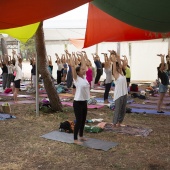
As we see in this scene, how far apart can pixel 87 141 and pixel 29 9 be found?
3276 mm

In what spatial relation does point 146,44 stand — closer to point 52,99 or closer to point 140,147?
point 52,99

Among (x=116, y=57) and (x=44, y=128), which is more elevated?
(x=116, y=57)

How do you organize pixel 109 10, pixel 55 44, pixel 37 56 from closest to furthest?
pixel 109 10 → pixel 37 56 → pixel 55 44

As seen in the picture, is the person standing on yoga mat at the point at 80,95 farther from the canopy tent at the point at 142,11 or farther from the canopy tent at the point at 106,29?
the canopy tent at the point at 142,11

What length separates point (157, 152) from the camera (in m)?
4.30

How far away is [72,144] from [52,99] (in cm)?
261

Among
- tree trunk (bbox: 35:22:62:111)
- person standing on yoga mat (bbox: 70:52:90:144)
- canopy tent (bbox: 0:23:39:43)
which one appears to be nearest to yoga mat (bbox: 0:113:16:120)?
tree trunk (bbox: 35:22:62:111)

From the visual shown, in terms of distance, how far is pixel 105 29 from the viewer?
3707 mm

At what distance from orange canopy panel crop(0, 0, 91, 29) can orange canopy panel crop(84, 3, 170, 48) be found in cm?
132

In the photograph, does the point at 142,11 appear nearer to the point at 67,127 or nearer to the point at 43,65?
the point at 67,127

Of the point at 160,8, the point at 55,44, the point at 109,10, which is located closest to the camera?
the point at 160,8

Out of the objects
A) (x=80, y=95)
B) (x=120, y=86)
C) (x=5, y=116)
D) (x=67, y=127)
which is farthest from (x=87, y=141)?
(x=5, y=116)

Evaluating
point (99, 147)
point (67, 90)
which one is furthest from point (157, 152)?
point (67, 90)

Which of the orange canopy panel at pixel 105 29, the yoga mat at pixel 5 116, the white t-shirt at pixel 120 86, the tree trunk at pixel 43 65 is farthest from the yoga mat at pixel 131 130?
the yoga mat at pixel 5 116
